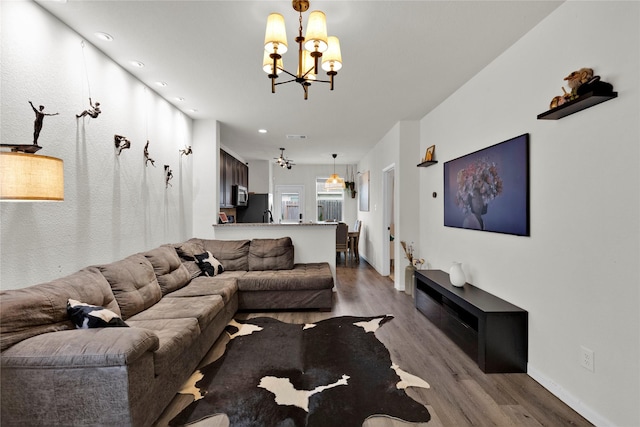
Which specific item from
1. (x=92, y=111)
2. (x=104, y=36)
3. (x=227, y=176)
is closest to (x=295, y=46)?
(x=104, y=36)

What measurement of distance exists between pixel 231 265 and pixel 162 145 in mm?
1842

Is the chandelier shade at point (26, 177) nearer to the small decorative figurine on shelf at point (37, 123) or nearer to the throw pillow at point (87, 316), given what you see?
the small decorative figurine on shelf at point (37, 123)

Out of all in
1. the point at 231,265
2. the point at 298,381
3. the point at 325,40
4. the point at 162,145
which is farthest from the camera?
the point at 231,265

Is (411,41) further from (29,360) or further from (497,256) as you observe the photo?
(29,360)

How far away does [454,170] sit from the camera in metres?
3.59

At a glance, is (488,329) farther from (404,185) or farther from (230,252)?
(230,252)

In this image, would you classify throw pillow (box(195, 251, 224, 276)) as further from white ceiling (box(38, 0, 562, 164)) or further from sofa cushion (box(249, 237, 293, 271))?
white ceiling (box(38, 0, 562, 164))

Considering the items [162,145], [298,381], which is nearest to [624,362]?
[298,381]

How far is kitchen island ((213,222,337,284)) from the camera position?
16.2 feet

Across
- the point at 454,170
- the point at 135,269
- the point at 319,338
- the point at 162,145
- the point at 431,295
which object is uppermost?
the point at 162,145

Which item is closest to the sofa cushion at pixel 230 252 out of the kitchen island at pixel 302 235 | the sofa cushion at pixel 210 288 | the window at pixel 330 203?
the kitchen island at pixel 302 235

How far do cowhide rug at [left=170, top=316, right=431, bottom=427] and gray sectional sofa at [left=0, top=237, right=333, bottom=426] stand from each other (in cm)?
26

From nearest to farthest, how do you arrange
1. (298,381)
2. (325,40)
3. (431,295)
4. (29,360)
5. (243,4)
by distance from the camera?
(29,360), (325,40), (243,4), (298,381), (431,295)

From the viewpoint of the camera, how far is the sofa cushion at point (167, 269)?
10.2 ft
